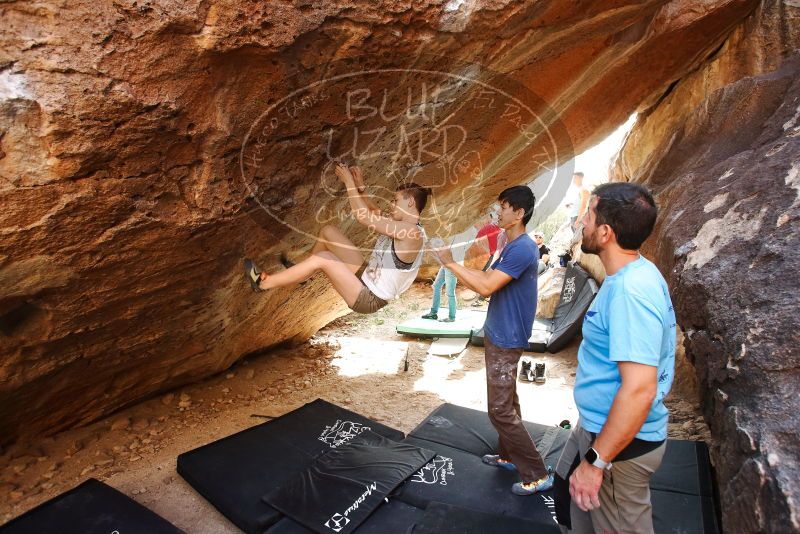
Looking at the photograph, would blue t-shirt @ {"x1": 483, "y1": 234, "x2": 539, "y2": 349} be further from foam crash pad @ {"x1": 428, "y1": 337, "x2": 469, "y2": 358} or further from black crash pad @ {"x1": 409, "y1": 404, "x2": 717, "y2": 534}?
foam crash pad @ {"x1": 428, "y1": 337, "x2": 469, "y2": 358}

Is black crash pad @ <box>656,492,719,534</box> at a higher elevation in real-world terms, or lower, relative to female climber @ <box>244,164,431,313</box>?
lower

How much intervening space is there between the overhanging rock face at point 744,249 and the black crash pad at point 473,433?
1402 millimetres

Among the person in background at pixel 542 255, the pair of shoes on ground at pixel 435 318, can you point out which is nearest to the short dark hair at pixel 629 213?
the pair of shoes on ground at pixel 435 318

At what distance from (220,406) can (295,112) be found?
294 centimetres

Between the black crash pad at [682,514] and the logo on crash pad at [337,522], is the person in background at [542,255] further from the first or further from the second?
the logo on crash pad at [337,522]

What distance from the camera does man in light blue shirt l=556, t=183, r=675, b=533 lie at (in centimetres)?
151

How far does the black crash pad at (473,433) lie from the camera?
3533 millimetres

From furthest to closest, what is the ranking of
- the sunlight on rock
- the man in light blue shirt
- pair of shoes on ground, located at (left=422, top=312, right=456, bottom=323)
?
pair of shoes on ground, located at (left=422, top=312, right=456, bottom=323) < the sunlight on rock < the man in light blue shirt

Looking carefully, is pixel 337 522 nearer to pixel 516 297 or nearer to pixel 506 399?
pixel 506 399

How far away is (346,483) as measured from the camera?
299cm

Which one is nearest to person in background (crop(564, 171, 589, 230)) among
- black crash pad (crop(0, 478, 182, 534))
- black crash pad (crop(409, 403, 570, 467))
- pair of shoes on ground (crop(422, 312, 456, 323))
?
pair of shoes on ground (crop(422, 312, 456, 323))

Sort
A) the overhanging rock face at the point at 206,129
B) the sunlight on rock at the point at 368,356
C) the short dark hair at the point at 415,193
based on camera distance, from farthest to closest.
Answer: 1. the sunlight on rock at the point at 368,356
2. the short dark hair at the point at 415,193
3. the overhanging rock face at the point at 206,129

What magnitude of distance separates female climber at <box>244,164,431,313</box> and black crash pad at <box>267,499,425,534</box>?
1250 millimetres

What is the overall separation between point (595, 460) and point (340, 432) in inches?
100
